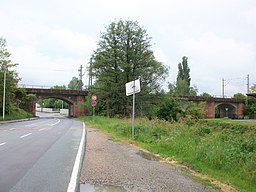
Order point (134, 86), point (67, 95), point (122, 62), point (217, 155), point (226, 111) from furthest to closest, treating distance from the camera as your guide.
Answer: point (226, 111) < point (67, 95) < point (122, 62) < point (134, 86) < point (217, 155)

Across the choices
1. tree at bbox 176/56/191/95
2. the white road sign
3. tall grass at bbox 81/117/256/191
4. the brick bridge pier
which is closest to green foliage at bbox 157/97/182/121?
the brick bridge pier

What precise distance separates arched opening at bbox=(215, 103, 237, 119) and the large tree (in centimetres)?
5127

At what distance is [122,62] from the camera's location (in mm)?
33938

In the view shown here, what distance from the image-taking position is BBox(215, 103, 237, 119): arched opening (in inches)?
3199

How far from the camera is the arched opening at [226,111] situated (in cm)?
8125

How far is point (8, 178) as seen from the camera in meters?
6.25

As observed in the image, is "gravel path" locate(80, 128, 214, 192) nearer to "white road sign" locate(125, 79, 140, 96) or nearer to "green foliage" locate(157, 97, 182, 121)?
"white road sign" locate(125, 79, 140, 96)

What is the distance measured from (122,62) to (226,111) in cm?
6241

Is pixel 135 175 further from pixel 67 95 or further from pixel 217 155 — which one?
pixel 67 95

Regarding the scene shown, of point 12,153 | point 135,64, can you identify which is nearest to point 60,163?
point 12,153

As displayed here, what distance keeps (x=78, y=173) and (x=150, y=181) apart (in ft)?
5.82

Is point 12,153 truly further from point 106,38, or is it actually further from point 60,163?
point 106,38

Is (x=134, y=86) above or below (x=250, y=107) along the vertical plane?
above

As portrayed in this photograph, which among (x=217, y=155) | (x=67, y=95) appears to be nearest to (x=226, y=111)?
(x=67, y=95)
